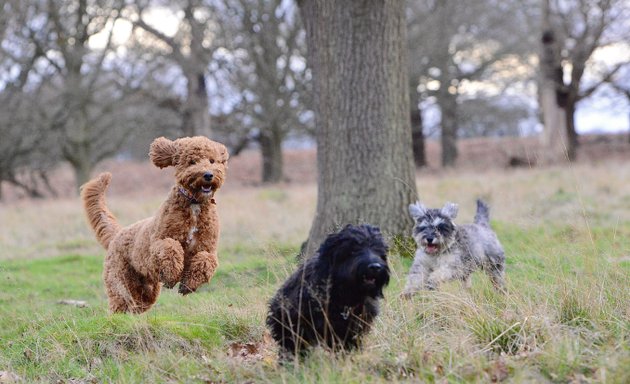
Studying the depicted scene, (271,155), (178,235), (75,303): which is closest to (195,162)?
(178,235)

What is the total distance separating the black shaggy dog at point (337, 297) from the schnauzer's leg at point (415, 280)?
5.44 feet

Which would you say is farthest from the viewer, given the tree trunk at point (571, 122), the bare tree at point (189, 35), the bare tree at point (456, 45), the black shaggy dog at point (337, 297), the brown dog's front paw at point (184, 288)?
the tree trunk at point (571, 122)

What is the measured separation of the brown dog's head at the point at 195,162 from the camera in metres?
5.46

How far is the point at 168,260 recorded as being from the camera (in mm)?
5410

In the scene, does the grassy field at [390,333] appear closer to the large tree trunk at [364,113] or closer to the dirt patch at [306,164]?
the large tree trunk at [364,113]

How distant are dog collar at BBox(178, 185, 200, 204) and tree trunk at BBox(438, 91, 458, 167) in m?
22.4

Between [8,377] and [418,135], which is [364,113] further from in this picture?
[418,135]

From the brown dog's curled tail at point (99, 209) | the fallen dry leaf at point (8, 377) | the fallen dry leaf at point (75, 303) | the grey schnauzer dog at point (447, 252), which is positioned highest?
the brown dog's curled tail at point (99, 209)

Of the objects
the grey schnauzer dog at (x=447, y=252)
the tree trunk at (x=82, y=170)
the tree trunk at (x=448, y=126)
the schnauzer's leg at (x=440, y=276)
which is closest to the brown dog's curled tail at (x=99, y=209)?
the grey schnauzer dog at (x=447, y=252)

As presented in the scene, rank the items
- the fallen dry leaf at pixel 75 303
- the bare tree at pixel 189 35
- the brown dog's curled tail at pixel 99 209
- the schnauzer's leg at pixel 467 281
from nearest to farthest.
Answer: the schnauzer's leg at pixel 467 281 < the brown dog's curled tail at pixel 99 209 < the fallen dry leaf at pixel 75 303 < the bare tree at pixel 189 35

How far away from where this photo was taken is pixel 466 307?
5254 mm

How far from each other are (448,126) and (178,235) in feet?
78.7

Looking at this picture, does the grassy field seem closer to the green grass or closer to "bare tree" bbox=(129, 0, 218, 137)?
the green grass

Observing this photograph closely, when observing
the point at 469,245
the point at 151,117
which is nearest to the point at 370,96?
the point at 469,245
